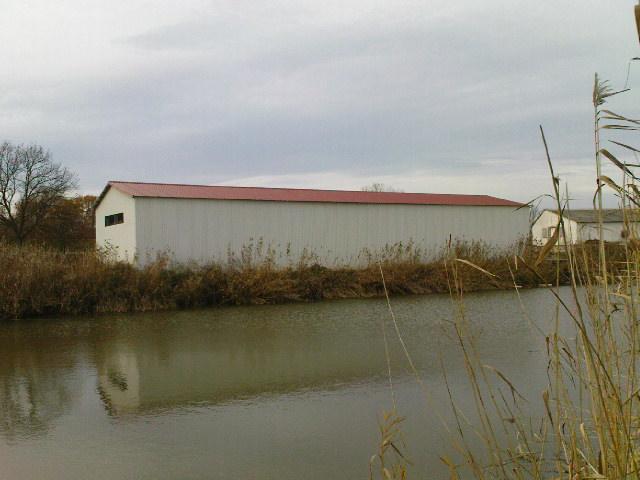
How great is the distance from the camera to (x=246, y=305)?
16.5 m

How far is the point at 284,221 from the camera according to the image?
71.7 ft

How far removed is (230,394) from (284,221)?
50.7 feet

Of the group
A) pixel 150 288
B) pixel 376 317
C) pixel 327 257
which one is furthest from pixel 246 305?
pixel 327 257

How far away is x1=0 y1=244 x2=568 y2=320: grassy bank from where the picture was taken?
47.9 ft

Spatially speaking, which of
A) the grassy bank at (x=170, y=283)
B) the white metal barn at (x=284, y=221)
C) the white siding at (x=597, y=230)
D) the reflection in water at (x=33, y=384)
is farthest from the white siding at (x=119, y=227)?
the white siding at (x=597, y=230)

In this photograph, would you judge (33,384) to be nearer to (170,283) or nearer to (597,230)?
(597,230)

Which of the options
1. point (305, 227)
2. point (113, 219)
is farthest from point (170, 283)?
point (113, 219)

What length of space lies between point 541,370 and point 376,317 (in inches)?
239

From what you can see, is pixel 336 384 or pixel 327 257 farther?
pixel 327 257

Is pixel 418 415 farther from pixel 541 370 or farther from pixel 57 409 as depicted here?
pixel 57 409

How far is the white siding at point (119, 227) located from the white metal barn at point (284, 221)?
32 millimetres

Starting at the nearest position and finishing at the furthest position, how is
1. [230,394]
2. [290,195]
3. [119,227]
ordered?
[230,394], [119,227], [290,195]

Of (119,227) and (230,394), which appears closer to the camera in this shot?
(230,394)

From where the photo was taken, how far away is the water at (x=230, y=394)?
4.49m
